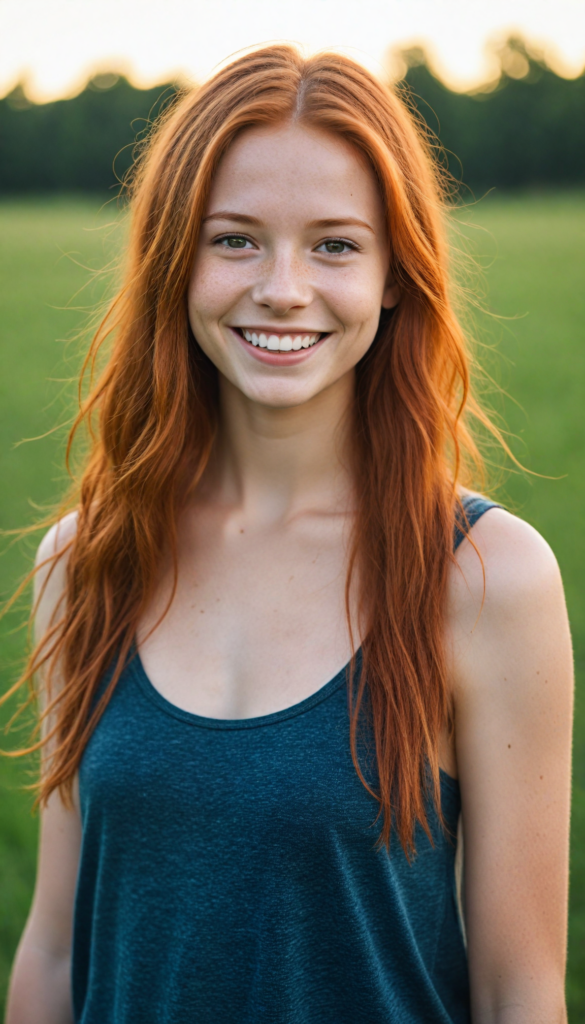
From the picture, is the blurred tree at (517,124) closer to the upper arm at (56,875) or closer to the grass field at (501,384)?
the grass field at (501,384)

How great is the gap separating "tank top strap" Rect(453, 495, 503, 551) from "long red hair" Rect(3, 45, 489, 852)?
0.06 ft

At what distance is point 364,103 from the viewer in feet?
5.29

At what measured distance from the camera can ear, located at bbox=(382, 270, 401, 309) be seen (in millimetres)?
1720

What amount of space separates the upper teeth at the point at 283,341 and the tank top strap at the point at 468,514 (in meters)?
0.40

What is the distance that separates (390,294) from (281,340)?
0.28 meters

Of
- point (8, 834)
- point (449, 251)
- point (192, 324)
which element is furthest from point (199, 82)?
point (8, 834)

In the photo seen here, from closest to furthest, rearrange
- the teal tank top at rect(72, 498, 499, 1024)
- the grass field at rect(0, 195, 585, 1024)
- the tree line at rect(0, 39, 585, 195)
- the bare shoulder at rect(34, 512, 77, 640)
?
1. the teal tank top at rect(72, 498, 499, 1024)
2. the bare shoulder at rect(34, 512, 77, 640)
3. the grass field at rect(0, 195, 585, 1024)
4. the tree line at rect(0, 39, 585, 195)

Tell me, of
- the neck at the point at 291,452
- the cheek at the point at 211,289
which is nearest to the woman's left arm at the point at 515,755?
the neck at the point at 291,452

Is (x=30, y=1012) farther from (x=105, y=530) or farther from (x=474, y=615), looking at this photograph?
(x=474, y=615)

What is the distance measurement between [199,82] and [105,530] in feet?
2.94

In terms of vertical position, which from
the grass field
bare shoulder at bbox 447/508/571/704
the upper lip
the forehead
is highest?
the grass field

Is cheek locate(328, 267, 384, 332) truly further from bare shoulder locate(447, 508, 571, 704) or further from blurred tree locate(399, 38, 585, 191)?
blurred tree locate(399, 38, 585, 191)

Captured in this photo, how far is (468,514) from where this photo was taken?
1582mm

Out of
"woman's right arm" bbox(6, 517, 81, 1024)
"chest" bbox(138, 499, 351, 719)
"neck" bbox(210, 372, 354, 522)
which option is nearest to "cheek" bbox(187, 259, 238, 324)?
"neck" bbox(210, 372, 354, 522)
